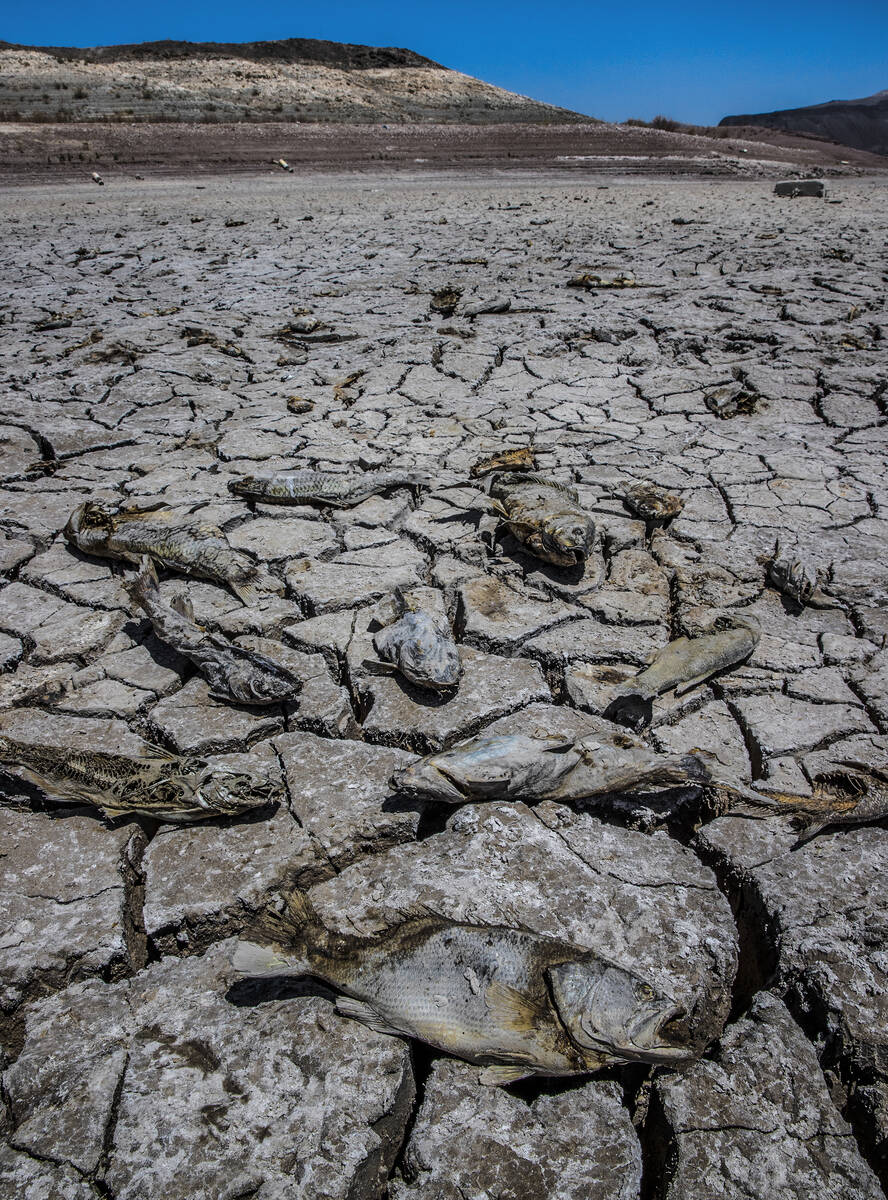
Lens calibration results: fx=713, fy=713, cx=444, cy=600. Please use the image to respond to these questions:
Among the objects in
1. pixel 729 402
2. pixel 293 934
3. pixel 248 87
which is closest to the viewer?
pixel 293 934

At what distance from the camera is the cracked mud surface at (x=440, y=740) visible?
120cm

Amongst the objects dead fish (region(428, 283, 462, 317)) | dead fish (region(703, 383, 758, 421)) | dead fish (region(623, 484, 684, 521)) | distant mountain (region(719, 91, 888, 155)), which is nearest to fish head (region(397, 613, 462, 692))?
dead fish (region(623, 484, 684, 521))

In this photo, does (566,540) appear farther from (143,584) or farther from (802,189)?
(802,189)

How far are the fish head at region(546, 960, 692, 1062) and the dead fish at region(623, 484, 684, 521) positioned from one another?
1951 millimetres

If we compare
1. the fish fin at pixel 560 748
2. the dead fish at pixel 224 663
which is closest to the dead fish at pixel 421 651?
the dead fish at pixel 224 663

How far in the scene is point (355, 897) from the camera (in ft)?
5.17

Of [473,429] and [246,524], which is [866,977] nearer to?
[246,524]

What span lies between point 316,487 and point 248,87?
2440 centimetres

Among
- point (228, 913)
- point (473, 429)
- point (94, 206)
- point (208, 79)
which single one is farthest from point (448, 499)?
point (208, 79)

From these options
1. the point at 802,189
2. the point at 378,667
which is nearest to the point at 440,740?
the point at 378,667

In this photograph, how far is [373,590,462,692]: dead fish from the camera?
6.82ft

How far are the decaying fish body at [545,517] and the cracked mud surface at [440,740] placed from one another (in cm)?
9

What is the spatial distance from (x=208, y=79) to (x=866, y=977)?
2815cm

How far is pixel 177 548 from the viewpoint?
2602mm
